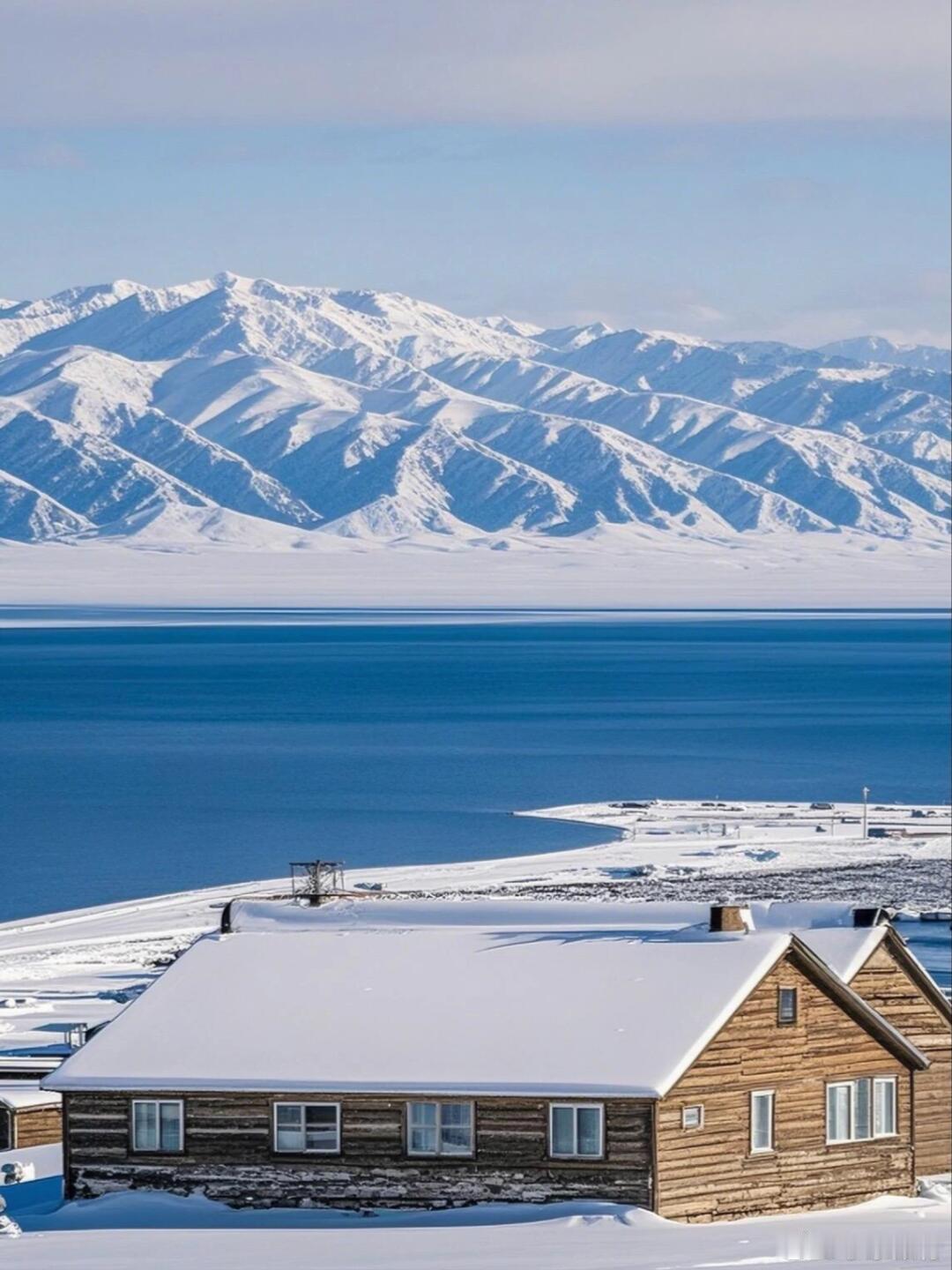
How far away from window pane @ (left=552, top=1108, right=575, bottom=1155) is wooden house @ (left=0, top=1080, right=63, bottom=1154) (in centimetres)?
970

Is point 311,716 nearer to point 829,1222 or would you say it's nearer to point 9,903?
point 9,903

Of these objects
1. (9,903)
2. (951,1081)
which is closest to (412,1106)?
(951,1081)

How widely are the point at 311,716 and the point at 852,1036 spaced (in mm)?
148365

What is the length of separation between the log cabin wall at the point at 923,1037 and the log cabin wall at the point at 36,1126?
1214 cm

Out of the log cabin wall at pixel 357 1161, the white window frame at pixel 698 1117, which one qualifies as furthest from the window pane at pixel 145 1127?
the white window frame at pixel 698 1117

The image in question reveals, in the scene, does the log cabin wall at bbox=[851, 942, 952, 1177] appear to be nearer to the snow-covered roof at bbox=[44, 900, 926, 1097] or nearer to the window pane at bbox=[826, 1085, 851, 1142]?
the snow-covered roof at bbox=[44, 900, 926, 1097]

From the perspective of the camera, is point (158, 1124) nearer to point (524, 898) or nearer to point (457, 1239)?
point (457, 1239)

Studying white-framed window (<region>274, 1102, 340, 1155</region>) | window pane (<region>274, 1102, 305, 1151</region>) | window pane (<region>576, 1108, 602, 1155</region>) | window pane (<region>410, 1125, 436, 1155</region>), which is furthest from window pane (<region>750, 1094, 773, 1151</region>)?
window pane (<region>274, 1102, 305, 1151</region>)

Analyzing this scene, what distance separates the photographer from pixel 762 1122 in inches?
1244

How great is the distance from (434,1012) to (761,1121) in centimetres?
449

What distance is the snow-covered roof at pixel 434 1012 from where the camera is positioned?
3027 cm

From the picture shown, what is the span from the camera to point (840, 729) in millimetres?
160375

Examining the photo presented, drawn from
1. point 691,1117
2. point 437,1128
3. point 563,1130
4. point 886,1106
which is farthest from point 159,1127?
point 886,1106

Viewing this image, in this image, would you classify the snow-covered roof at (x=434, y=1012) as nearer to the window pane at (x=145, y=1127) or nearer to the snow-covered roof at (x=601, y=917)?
the window pane at (x=145, y=1127)
